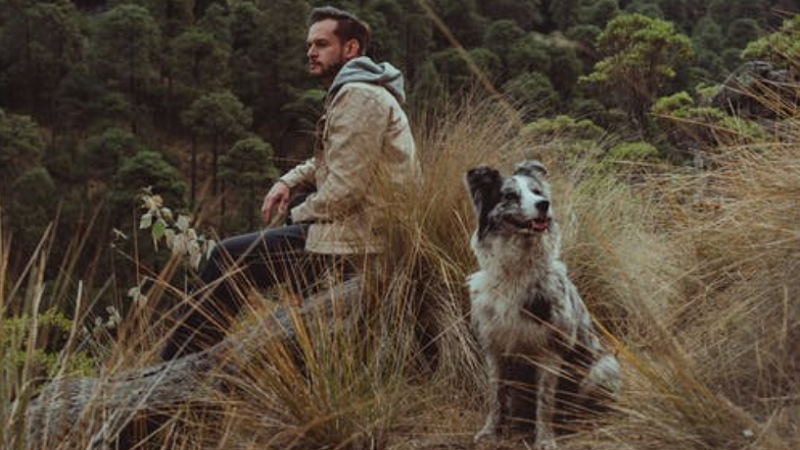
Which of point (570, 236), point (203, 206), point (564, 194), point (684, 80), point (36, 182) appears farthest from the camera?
point (684, 80)

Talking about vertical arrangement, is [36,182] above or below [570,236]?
below

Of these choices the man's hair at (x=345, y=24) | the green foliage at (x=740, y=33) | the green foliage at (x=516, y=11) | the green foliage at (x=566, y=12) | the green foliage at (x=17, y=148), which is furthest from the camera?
Result: the green foliage at (x=516, y=11)

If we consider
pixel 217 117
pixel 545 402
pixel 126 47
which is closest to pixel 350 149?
pixel 545 402

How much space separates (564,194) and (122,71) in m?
43.4

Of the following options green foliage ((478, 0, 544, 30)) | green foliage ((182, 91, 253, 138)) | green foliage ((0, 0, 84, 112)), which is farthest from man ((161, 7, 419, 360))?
green foliage ((478, 0, 544, 30))

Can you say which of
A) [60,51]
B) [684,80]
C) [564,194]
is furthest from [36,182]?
[564,194]

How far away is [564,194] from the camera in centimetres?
402

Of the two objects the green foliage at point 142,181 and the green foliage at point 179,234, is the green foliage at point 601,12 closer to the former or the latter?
the green foliage at point 142,181

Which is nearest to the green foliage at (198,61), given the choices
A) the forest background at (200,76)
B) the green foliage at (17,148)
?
the forest background at (200,76)

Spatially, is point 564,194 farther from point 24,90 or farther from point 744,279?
point 24,90

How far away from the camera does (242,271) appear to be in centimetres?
340

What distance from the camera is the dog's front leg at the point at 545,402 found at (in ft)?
8.93

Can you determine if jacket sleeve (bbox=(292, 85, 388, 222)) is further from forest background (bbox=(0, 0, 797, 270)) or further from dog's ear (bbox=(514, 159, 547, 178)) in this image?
forest background (bbox=(0, 0, 797, 270))

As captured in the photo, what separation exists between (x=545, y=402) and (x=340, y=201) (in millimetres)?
Result: 1091
